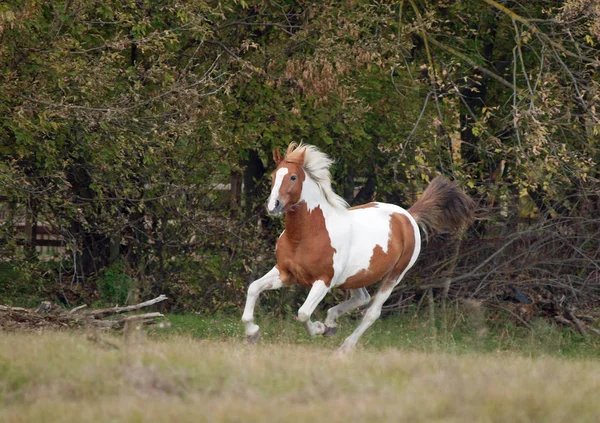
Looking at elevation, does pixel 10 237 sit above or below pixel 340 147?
below

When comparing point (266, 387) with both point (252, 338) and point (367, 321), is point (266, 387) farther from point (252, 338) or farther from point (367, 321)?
point (367, 321)

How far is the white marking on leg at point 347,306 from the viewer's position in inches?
397

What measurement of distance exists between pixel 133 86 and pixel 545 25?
247 inches

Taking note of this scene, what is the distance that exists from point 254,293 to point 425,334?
476 cm

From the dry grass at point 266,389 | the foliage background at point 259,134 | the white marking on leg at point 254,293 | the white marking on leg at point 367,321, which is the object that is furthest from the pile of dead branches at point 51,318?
the dry grass at point 266,389

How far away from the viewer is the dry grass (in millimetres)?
5219

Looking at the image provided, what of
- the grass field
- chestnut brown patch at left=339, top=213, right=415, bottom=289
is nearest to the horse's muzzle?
chestnut brown patch at left=339, top=213, right=415, bottom=289

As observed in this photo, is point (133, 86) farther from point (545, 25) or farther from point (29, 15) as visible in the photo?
point (545, 25)

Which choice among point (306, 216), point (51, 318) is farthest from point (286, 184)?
point (51, 318)

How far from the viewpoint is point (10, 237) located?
13.2 meters

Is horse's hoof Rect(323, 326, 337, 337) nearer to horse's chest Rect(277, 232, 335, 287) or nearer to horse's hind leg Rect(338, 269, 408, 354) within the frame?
horse's hind leg Rect(338, 269, 408, 354)

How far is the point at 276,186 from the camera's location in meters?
9.11

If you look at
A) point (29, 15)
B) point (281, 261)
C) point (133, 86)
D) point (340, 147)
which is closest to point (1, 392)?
point (281, 261)

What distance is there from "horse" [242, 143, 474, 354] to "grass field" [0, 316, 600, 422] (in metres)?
1.96
